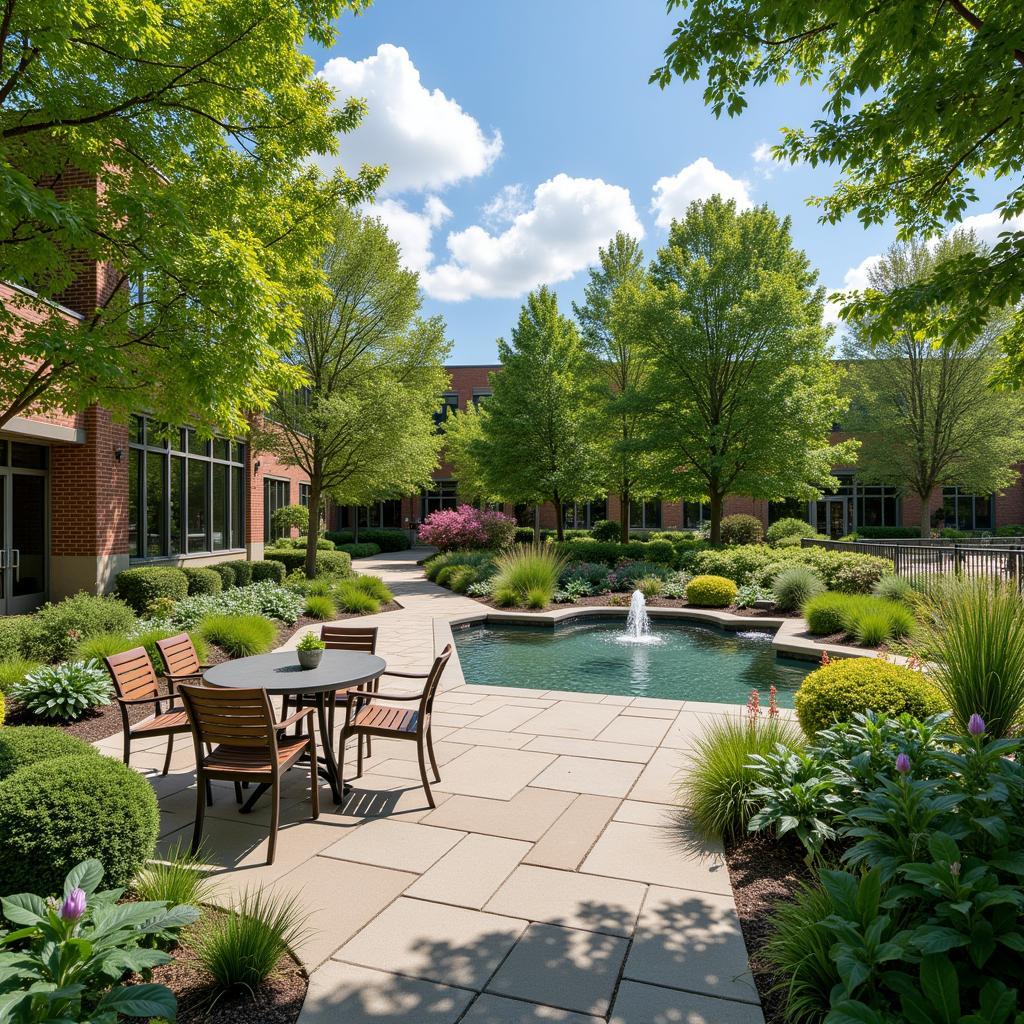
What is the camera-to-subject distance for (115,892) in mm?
2482

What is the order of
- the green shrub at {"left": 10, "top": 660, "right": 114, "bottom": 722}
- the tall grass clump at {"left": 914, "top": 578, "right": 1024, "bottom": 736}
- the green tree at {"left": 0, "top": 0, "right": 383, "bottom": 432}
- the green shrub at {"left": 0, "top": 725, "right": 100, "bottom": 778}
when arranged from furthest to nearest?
the green shrub at {"left": 10, "top": 660, "right": 114, "bottom": 722}, the green tree at {"left": 0, "top": 0, "right": 383, "bottom": 432}, the tall grass clump at {"left": 914, "top": 578, "right": 1024, "bottom": 736}, the green shrub at {"left": 0, "top": 725, "right": 100, "bottom": 778}

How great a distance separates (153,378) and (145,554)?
8.54 metres

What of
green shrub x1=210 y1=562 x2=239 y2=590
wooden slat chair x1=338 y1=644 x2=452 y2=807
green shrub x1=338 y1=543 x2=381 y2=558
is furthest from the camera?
green shrub x1=338 y1=543 x2=381 y2=558

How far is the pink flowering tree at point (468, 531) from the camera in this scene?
22.9m

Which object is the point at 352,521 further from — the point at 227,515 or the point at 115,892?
the point at 115,892

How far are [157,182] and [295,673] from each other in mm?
5185

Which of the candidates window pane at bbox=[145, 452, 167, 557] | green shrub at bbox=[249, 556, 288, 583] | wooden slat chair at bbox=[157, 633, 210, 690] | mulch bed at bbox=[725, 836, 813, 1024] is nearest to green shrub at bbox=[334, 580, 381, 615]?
green shrub at bbox=[249, 556, 288, 583]

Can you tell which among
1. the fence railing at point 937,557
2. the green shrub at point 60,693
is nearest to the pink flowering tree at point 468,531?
the fence railing at point 937,557

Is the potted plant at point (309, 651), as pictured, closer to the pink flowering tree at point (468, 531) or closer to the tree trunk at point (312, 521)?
the tree trunk at point (312, 521)

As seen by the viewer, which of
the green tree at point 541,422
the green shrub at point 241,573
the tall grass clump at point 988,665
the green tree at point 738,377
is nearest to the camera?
the tall grass clump at point 988,665

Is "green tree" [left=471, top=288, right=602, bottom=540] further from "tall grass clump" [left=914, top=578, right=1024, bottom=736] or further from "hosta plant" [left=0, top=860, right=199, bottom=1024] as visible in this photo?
"hosta plant" [left=0, top=860, right=199, bottom=1024]

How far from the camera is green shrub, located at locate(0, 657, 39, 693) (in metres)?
6.73

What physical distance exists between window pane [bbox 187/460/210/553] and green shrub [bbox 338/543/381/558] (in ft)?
40.6

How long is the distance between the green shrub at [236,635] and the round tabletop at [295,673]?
3944 mm
